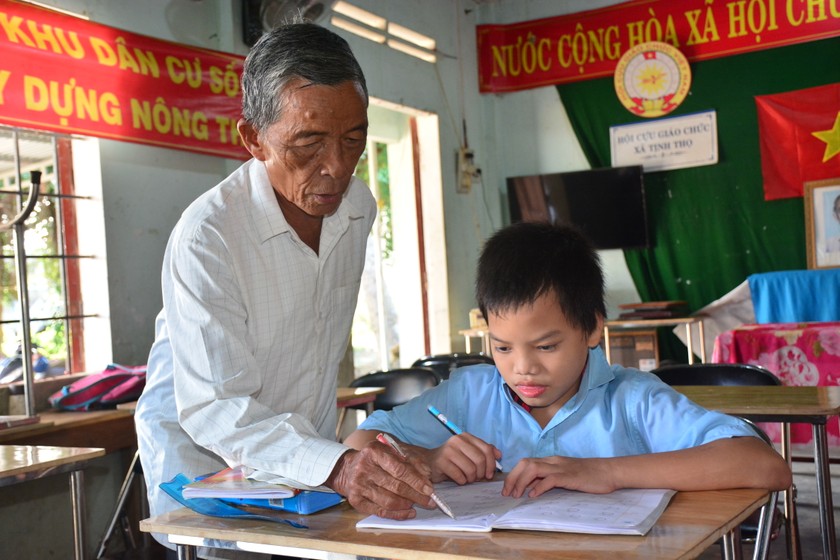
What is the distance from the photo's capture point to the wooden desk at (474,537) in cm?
96

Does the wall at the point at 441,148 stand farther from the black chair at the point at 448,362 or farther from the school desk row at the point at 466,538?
the school desk row at the point at 466,538

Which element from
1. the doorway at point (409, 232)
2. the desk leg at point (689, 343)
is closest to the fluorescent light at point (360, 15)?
the doorway at point (409, 232)

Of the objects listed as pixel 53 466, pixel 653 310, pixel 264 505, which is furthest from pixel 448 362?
pixel 264 505

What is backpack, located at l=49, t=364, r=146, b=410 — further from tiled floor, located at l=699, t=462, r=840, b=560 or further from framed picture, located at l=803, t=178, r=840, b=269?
framed picture, located at l=803, t=178, r=840, b=269

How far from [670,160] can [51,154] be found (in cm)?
504

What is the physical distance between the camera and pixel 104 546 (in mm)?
3508

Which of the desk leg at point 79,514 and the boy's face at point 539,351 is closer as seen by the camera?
the boy's face at point 539,351

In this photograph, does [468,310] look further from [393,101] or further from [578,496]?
[578,496]

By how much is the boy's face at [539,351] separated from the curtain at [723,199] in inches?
233

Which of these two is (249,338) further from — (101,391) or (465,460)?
(101,391)

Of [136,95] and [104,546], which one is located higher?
[136,95]

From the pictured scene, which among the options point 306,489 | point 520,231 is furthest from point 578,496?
point 520,231

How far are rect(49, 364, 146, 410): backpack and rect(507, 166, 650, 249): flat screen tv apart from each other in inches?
168

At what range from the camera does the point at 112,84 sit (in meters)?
3.92
